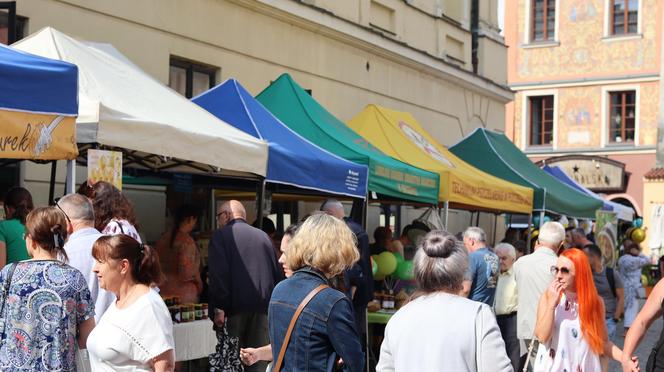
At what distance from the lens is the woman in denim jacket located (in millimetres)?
4176

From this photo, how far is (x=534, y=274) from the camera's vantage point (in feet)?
27.3

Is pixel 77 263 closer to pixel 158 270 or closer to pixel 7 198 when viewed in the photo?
pixel 158 270

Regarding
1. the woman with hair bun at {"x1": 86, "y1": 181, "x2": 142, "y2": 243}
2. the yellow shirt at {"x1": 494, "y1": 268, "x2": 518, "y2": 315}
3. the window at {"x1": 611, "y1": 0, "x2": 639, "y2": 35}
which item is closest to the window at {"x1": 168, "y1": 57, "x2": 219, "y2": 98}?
the yellow shirt at {"x1": 494, "y1": 268, "x2": 518, "y2": 315}

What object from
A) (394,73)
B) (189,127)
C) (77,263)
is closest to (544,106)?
(394,73)

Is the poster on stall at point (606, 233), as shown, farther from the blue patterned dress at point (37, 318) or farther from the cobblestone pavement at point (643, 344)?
the blue patterned dress at point (37, 318)

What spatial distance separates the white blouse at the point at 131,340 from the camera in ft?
14.1

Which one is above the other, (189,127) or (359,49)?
(359,49)

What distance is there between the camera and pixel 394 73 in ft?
59.4

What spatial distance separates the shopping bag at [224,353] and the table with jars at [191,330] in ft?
0.79

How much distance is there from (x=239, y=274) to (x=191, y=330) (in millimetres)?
743

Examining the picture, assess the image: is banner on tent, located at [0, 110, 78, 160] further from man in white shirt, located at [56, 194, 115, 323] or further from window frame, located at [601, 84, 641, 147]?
window frame, located at [601, 84, 641, 147]

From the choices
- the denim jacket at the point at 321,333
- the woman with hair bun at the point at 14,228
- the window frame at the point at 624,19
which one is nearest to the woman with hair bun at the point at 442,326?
the denim jacket at the point at 321,333

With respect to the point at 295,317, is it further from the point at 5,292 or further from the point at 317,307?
the point at 5,292

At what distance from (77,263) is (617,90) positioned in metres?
33.9
